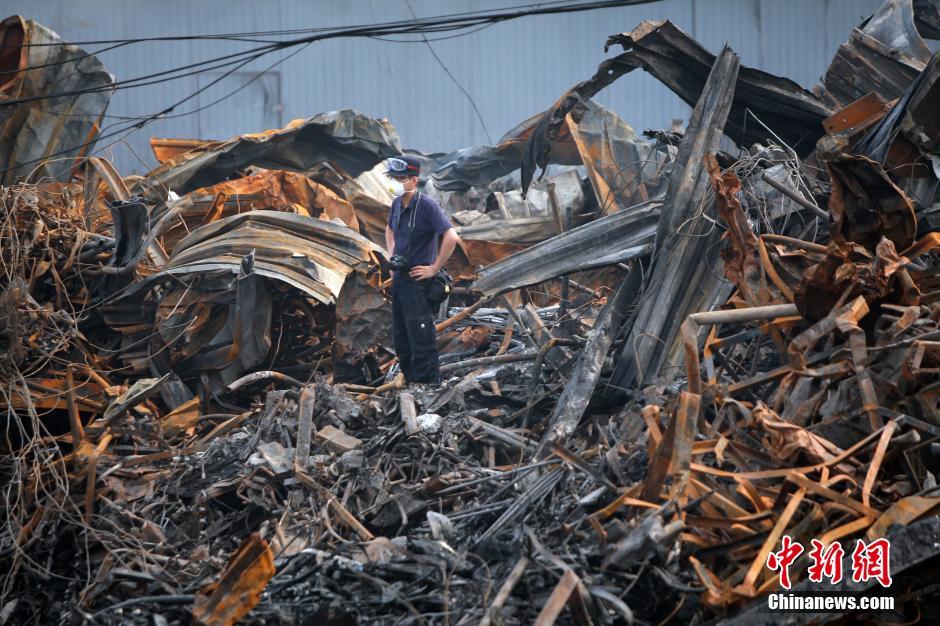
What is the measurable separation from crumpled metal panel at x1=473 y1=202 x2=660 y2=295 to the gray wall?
12.3 metres

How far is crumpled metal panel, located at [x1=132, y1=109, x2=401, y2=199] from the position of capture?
10719 mm

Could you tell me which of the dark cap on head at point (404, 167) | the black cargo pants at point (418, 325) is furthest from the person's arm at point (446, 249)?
the dark cap on head at point (404, 167)

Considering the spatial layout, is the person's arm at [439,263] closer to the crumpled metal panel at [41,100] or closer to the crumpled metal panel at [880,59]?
the crumpled metal panel at [880,59]

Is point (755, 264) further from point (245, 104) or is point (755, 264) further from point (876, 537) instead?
point (245, 104)

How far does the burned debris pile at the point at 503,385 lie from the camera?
405 cm

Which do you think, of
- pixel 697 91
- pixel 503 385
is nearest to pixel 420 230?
pixel 503 385

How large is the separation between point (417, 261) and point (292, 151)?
4.46 meters

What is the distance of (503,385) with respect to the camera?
725 cm

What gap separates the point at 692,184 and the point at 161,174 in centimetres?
660

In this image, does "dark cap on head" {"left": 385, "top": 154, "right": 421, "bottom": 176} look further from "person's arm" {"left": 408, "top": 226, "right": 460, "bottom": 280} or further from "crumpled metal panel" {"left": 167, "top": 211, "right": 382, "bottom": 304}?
"crumpled metal panel" {"left": 167, "top": 211, "right": 382, "bottom": 304}

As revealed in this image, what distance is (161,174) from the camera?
10.7 meters

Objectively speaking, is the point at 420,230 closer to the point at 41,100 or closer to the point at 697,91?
the point at 697,91

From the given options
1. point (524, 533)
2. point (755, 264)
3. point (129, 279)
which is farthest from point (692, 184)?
point (129, 279)

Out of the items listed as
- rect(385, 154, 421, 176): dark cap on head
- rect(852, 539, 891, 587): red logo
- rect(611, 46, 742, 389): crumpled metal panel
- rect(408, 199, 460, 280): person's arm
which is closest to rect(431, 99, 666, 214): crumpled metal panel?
rect(611, 46, 742, 389): crumpled metal panel
